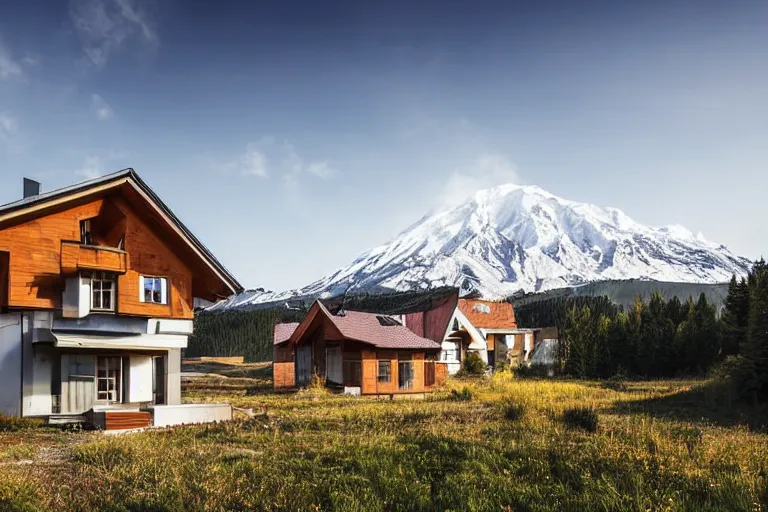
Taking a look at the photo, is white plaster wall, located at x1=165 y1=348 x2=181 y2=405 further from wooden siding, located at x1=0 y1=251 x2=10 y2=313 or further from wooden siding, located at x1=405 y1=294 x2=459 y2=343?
wooden siding, located at x1=405 y1=294 x2=459 y2=343

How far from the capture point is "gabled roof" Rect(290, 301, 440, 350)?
3102 cm

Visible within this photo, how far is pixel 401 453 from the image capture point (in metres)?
11.2

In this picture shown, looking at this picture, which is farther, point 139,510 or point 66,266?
point 66,266

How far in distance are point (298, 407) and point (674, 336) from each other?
26.2m

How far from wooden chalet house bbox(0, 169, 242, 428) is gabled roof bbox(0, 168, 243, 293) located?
0.10 feet

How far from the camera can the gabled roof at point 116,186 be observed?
16594mm

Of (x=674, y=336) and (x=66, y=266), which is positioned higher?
(x=66, y=266)

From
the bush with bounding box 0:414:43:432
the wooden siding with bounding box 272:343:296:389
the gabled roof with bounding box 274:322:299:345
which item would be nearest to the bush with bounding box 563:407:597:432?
the bush with bounding box 0:414:43:432

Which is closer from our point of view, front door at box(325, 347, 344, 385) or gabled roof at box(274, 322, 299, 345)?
front door at box(325, 347, 344, 385)

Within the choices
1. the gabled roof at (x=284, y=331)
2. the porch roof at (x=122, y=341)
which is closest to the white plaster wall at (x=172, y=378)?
the porch roof at (x=122, y=341)

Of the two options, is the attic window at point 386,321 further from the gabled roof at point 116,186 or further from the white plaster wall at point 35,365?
the white plaster wall at point 35,365

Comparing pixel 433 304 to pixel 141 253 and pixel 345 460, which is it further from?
pixel 345 460

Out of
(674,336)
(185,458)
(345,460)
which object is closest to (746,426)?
(345,460)

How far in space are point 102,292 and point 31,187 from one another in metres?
5.75
